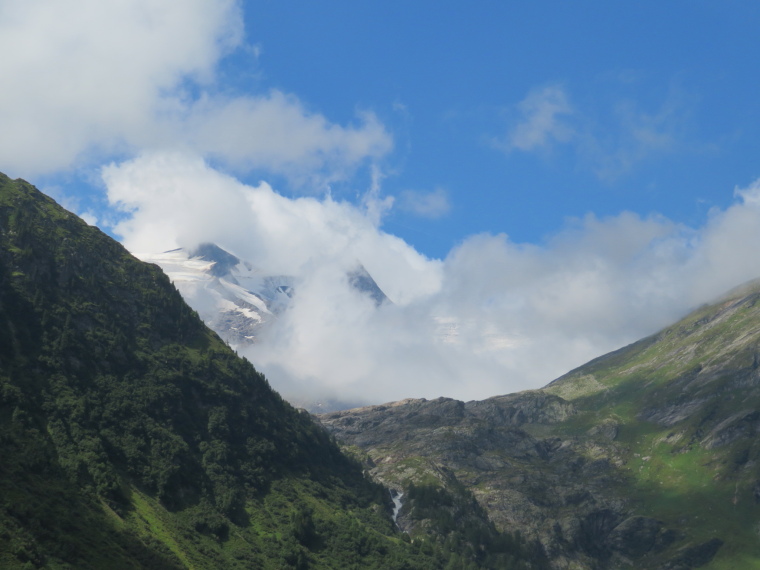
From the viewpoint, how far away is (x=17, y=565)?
163 m

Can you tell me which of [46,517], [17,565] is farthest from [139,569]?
[17,565]

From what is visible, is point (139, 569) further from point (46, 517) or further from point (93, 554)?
point (46, 517)

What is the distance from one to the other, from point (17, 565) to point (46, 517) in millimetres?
29725

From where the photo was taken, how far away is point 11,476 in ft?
652

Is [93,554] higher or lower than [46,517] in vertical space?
lower

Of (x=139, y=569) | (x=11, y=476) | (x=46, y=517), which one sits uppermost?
(x=11, y=476)

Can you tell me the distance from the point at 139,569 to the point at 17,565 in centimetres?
4101

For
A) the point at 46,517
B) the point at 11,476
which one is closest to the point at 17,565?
the point at 46,517

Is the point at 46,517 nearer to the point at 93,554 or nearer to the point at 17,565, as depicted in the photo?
the point at 93,554

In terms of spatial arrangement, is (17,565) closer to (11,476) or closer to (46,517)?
(46,517)

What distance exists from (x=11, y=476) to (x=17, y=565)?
4218cm

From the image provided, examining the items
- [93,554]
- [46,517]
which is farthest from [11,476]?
[93,554]

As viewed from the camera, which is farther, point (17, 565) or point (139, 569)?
point (139, 569)

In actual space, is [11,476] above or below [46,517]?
above
